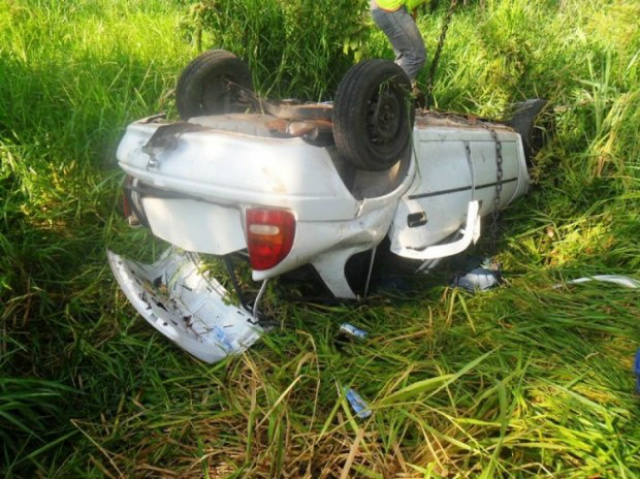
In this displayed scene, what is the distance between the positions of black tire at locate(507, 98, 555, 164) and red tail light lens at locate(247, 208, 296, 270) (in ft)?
7.46

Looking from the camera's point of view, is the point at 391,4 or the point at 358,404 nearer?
the point at 358,404

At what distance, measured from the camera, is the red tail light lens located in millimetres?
1698

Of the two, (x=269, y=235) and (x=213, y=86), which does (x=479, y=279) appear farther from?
(x=213, y=86)

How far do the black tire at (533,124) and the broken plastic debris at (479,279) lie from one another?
3.84 ft

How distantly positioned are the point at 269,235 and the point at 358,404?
681mm

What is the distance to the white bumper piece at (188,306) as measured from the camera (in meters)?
1.98

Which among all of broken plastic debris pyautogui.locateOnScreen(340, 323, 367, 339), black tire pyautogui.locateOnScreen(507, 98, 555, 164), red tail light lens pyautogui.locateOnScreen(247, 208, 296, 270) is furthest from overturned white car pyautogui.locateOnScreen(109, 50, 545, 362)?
black tire pyautogui.locateOnScreen(507, 98, 555, 164)

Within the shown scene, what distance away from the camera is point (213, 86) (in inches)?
96.7

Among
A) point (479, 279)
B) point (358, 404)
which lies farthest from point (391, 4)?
point (358, 404)

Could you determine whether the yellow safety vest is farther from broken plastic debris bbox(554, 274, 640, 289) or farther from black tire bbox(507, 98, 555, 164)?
broken plastic debris bbox(554, 274, 640, 289)

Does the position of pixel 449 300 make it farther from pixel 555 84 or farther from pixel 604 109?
pixel 555 84

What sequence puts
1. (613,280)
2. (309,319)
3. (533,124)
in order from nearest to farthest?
(309,319)
(613,280)
(533,124)

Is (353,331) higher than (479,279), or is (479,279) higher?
(353,331)

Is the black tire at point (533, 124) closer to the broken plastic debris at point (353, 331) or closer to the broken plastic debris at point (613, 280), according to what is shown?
the broken plastic debris at point (613, 280)
